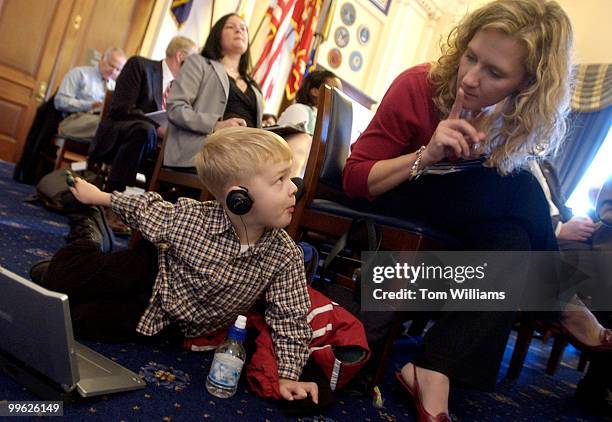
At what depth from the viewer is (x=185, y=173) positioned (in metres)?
1.96

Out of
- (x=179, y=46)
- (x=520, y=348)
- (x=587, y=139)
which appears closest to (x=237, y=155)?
(x=520, y=348)

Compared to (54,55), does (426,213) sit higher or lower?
lower

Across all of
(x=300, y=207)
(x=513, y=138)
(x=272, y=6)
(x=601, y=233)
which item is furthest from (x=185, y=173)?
(x=272, y=6)

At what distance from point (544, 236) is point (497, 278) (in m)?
0.22

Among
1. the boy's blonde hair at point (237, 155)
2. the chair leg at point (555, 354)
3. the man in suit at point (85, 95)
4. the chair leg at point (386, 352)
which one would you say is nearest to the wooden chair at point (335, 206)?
the chair leg at point (386, 352)

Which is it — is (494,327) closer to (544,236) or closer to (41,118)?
(544,236)

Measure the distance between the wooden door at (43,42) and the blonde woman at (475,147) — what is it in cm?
387

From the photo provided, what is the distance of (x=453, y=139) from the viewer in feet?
3.34

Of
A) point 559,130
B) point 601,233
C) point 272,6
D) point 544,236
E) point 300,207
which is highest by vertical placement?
point 272,6

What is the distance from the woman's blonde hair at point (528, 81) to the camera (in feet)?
3.61

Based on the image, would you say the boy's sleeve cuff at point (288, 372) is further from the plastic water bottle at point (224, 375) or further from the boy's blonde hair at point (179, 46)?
the boy's blonde hair at point (179, 46)

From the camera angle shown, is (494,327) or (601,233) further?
(601,233)

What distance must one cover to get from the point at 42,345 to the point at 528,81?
43.2 inches

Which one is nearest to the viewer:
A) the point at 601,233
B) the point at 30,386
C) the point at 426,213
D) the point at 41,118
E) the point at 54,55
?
the point at 30,386
